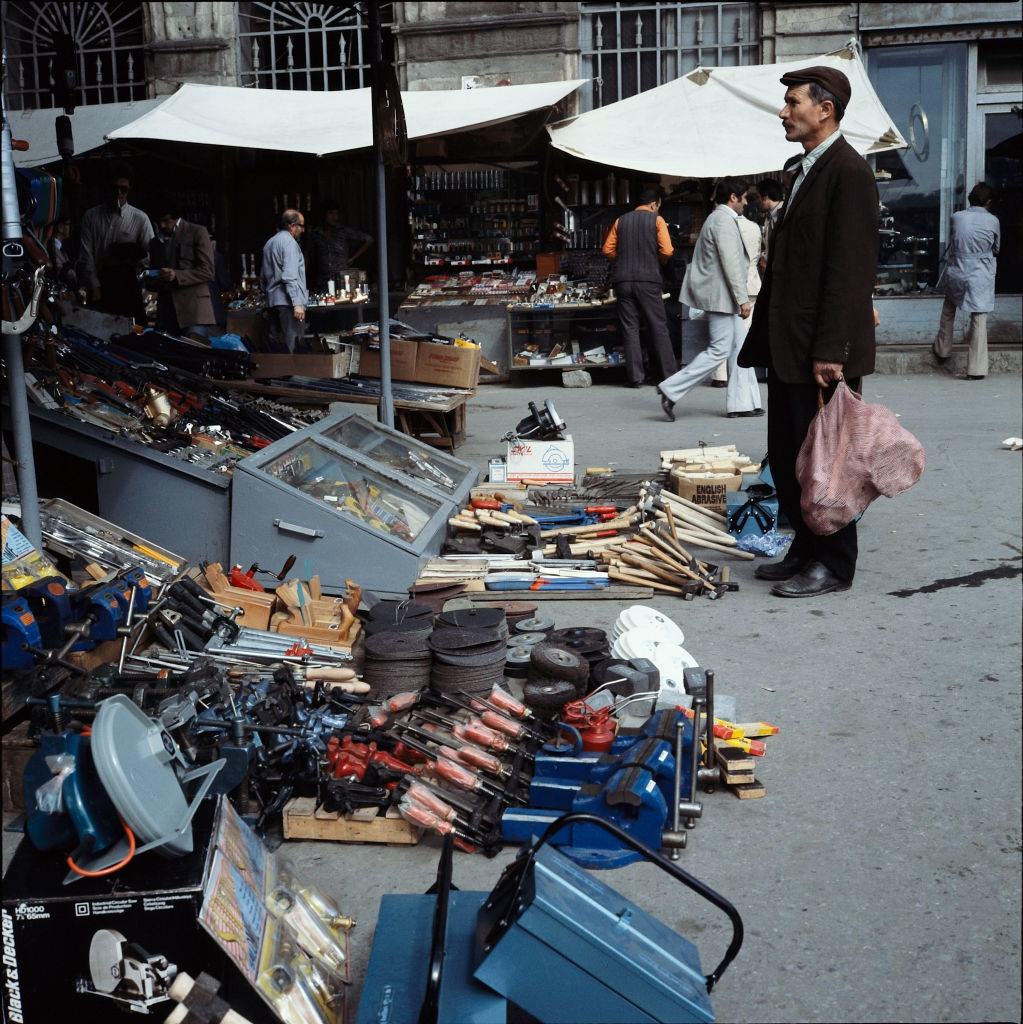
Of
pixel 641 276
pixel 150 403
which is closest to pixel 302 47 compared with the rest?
pixel 641 276

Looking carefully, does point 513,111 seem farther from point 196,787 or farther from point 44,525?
point 196,787

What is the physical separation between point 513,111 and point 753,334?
7.90 m

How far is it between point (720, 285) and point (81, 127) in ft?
26.7

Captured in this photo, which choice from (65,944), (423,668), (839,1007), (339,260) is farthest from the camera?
(339,260)

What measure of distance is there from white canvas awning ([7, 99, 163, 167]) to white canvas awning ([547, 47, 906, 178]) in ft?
16.6

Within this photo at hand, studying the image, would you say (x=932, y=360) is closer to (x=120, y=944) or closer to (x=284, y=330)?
(x=284, y=330)

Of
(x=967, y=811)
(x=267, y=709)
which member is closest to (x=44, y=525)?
(x=267, y=709)

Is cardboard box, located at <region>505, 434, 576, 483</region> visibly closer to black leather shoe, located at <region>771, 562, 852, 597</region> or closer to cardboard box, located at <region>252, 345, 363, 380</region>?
cardboard box, located at <region>252, 345, 363, 380</region>

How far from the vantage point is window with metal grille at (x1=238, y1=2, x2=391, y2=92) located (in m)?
16.4

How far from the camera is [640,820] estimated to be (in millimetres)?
3592

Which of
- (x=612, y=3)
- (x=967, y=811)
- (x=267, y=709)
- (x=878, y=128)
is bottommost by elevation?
(x=967, y=811)

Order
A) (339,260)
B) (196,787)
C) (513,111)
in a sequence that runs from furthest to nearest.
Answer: (339,260) < (513,111) < (196,787)

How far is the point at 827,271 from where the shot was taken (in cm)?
595

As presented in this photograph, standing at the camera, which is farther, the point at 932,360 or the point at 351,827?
the point at 932,360
